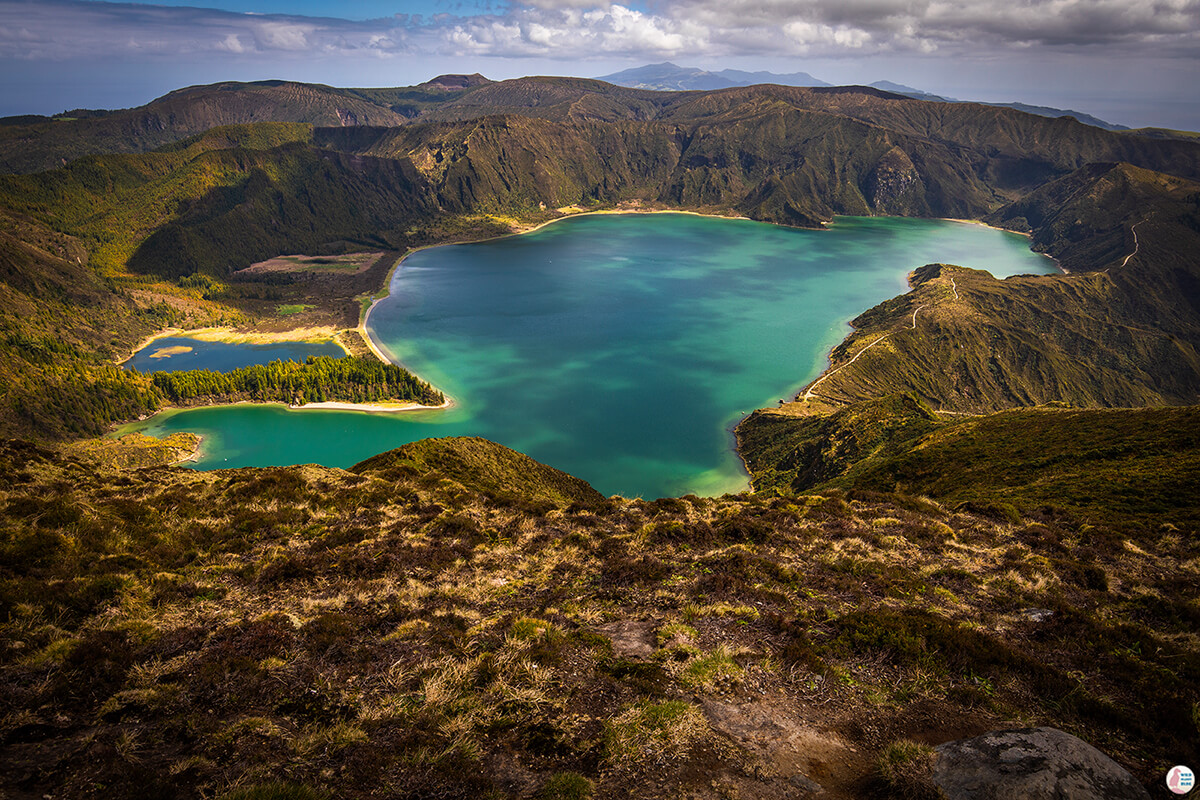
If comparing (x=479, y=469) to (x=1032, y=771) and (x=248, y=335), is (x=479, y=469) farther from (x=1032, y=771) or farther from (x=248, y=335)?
(x=248, y=335)

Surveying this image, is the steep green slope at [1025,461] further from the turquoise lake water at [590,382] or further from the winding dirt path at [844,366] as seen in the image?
the winding dirt path at [844,366]

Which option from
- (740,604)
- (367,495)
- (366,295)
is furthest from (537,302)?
(740,604)

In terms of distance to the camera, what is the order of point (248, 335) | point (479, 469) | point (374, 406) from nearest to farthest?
point (479, 469), point (374, 406), point (248, 335)

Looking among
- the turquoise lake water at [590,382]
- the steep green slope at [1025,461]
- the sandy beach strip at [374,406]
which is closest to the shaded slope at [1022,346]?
the turquoise lake water at [590,382]

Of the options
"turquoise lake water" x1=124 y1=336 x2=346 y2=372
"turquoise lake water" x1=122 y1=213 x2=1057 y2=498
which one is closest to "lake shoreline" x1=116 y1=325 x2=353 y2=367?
"turquoise lake water" x1=124 y1=336 x2=346 y2=372

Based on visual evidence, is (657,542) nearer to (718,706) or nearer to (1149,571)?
(718,706)

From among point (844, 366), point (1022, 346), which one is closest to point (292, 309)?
point (844, 366)

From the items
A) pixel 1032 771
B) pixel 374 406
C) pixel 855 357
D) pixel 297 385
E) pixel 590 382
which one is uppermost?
pixel 1032 771
